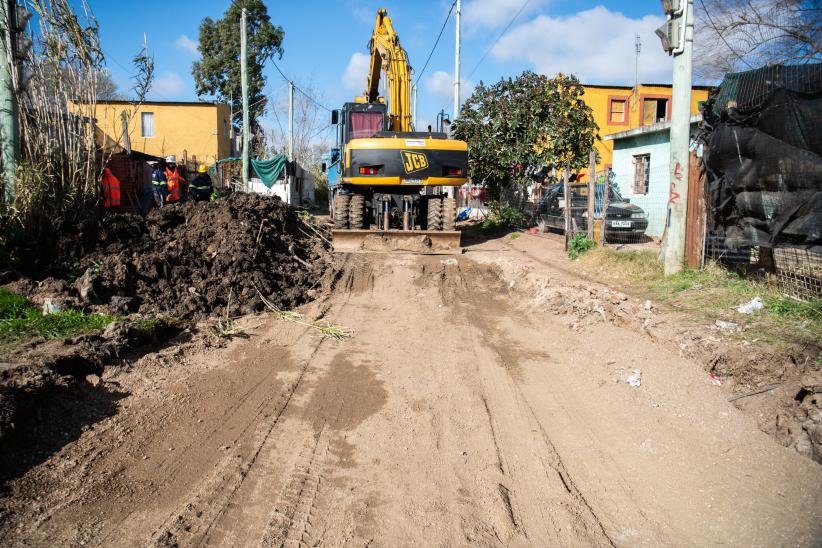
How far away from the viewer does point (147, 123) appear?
105 feet

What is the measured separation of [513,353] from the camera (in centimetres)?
650

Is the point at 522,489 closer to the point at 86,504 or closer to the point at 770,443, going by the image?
the point at 770,443

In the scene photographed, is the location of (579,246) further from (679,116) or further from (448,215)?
(679,116)

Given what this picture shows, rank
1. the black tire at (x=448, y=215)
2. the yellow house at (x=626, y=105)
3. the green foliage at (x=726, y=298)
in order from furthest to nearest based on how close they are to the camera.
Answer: the yellow house at (x=626, y=105) → the black tire at (x=448, y=215) → the green foliage at (x=726, y=298)

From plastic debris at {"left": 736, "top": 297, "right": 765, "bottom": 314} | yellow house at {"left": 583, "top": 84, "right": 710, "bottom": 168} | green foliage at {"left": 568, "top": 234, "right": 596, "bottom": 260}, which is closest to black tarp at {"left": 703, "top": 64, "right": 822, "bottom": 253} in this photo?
plastic debris at {"left": 736, "top": 297, "right": 765, "bottom": 314}

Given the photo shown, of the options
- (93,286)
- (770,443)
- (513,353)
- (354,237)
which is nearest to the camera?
(770,443)

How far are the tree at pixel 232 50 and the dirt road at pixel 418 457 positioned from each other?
35.2 meters

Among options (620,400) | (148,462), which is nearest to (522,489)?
(620,400)

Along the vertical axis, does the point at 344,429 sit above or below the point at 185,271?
below

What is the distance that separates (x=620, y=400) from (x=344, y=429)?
250cm

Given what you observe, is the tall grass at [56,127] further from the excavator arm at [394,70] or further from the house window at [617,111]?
the house window at [617,111]

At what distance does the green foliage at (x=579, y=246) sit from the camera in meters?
12.0

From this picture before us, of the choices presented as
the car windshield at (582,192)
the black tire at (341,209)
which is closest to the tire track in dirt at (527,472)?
the black tire at (341,209)

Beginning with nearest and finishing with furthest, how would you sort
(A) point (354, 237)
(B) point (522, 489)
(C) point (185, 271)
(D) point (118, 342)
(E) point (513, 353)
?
(B) point (522, 489) → (D) point (118, 342) → (E) point (513, 353) → (C) point (185, 271) → (A) point (354, 237)
